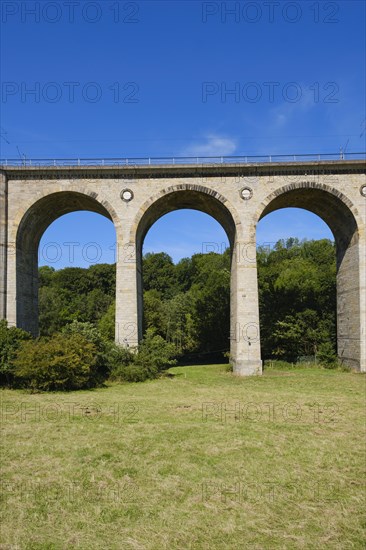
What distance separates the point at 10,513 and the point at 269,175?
2121 centimetres

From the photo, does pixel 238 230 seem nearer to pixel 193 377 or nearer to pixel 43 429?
pixel 193 377

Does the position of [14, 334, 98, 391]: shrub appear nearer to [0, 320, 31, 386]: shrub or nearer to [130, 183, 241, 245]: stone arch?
[0, 320, 31, 386]: shrub

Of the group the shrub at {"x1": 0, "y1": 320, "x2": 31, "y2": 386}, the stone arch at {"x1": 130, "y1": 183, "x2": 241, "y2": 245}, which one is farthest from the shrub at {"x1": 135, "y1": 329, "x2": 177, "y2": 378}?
the stone arch at {"x1": 130, "y1": 183, "x2": 241, "y2": 245}

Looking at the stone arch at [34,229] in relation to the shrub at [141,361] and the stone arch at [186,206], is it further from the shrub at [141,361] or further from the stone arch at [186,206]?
the shrub at [141,361]

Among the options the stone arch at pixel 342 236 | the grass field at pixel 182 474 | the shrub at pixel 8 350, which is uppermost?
the stone arch at pixel 342 236

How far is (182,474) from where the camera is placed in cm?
758

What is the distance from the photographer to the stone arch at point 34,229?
23.3 meters

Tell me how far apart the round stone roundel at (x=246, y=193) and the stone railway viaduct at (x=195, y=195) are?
0.06m

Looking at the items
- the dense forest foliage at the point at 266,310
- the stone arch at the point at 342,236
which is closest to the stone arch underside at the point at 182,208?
the stone arch at the point at 342,236

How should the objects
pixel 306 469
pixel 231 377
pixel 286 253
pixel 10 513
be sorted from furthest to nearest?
pixel 286 253 → pixel 231 377 → pixel 306 469 → pixel 10 513

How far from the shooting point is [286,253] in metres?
55.0

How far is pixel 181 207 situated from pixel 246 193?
504cm

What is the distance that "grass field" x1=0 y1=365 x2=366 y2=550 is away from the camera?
215 inches

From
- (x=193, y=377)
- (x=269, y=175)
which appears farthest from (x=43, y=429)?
(x=269, y=175)
